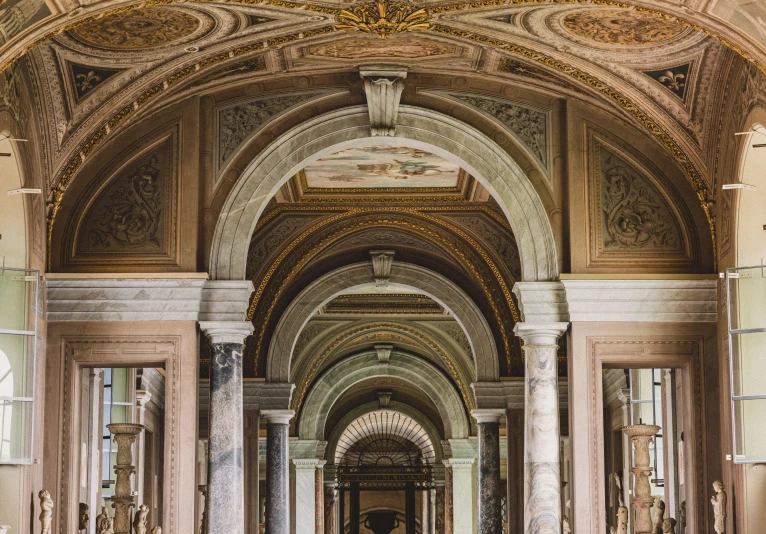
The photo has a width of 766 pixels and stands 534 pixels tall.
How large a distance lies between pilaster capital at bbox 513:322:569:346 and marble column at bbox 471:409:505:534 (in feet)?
24.2

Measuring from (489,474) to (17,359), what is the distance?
11.1 meters

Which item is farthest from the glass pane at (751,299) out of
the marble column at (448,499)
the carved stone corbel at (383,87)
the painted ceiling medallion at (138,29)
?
the marble column at (448,499)

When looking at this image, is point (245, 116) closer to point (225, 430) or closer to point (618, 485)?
point (225, 430)

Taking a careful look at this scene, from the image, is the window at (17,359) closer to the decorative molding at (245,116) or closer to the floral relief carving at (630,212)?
the decorative molding at (245,116)

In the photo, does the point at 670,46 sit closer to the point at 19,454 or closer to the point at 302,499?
the point at 19,454

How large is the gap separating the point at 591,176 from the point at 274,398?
8.58 metres

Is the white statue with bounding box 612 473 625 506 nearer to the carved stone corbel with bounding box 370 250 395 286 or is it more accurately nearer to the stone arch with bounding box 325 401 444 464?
the carved stone corbel with bounding box 370 250 395 286

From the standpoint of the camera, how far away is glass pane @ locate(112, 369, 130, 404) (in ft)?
70.8

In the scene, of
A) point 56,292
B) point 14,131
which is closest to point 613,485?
point 56,292

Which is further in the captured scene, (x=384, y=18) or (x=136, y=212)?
(x=136, y=212)

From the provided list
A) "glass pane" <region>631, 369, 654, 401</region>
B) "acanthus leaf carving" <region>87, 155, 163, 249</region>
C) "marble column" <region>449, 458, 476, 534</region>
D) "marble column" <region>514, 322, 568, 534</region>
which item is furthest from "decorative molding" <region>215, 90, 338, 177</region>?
"marble column" <region>449, 458, 476, 534</region>

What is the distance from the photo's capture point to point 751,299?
13789mm

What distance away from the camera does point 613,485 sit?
22797mm

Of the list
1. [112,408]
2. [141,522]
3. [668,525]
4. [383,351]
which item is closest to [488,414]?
[112,408]
